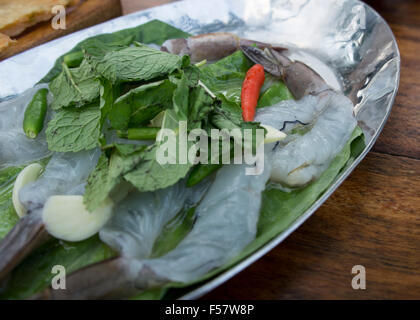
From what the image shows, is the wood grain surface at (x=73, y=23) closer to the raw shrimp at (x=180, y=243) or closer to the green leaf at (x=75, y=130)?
the green leaf at (x=75, y=130)

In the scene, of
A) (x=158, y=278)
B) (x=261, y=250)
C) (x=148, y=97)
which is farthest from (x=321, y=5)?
(x=158, y=278)

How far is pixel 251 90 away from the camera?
7.88ft

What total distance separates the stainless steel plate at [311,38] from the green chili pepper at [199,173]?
33.2 inches

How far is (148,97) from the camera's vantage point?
6.10 feet

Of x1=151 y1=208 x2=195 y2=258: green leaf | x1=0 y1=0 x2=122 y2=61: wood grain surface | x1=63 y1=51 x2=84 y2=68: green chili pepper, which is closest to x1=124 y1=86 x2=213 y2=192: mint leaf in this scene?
x1=151 y1=208 x2=195 y2=258: green leaf

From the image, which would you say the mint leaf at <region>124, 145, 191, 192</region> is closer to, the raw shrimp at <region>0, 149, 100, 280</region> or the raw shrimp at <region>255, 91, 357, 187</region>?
the raw shrimp at <region>0, 149, 100, 280</region>

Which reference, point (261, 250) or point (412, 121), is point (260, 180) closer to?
point (261, 250)

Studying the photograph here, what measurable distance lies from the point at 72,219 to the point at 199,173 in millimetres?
586

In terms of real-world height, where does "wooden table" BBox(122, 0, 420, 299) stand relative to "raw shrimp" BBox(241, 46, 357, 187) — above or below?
below

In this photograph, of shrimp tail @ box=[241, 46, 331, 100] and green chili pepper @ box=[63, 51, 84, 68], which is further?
green chili pepper @ box=[63, 51, 84, 68]

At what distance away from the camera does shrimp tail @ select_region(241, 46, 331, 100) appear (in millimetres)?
2408

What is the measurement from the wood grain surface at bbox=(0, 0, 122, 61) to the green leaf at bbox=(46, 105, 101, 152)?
1331 mm

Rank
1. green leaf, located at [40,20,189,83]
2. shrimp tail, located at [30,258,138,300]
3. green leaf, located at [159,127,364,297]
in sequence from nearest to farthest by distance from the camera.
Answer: shrimp tail, located at [30,258,138,300], green leaf, located at [159,127,364,297], green leaf, located at [40,20,189,83]

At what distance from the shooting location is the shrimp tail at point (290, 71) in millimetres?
2408
